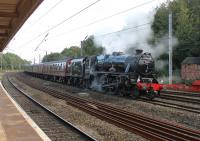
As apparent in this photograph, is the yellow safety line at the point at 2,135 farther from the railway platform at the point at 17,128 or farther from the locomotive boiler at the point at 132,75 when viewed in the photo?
the locomotive boiler at the point at 132,75

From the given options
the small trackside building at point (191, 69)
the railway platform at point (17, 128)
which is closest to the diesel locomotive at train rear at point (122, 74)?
the railway platform at point (17, 128)

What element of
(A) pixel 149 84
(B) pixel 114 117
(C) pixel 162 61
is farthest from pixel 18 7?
(C) pixel 162 61

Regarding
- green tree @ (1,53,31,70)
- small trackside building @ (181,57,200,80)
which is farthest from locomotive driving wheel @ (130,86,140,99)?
green tree @ (1,53,31,70)

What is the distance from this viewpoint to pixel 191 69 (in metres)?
46.7

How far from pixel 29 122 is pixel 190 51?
4142 centimetres

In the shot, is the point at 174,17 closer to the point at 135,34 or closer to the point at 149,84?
the point at 135,34

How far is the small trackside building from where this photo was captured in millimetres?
45969

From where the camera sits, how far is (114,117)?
15.6 meters

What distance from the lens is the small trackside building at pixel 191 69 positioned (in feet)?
151

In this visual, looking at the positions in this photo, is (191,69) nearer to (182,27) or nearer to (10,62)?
(182,27)

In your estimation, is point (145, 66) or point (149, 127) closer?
point (149, 127)

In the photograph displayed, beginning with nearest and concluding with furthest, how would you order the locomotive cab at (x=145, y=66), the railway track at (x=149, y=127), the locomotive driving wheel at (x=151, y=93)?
the railway track at (x=149, y=127)
the locomotive driving wheel at (x=151, y=93)
the locomotive cab at (x=145, y=66)

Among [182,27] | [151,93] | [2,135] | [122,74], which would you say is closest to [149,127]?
[2,135]

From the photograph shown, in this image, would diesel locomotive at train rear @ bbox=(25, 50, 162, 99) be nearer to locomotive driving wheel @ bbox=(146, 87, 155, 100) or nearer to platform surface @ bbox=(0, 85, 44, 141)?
locomotive driving wheel @ bbox=(146, 87, 155, 100)
